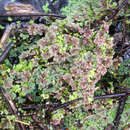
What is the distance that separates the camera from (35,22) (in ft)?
7.91

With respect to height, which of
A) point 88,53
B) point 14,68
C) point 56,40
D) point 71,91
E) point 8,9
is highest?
point 8,9

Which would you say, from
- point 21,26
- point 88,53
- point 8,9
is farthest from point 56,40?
point 8,9

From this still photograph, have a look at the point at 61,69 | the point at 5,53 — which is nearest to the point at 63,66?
the point at 61,69

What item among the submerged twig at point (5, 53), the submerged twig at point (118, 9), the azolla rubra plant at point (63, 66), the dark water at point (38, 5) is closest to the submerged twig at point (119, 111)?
the azolla rubra plant at point (63, 66)

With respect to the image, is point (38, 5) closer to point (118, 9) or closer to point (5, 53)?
point (5, 53)

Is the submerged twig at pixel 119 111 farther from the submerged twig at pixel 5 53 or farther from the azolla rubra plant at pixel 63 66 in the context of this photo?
the submerged twig at pixel 5 53

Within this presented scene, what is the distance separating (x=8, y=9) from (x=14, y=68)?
971 mm

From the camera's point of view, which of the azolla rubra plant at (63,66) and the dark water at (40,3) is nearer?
the azolla rubra plant at (63,66)

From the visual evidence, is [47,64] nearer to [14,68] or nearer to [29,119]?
[14,68]

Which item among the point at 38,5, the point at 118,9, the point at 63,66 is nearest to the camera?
the point at 63,66

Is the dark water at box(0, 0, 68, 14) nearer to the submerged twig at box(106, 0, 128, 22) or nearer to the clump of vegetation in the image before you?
the clump of vegetation

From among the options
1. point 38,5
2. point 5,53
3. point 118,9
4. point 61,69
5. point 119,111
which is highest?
point 38,5

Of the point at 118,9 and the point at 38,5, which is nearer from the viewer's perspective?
the point at 118,9

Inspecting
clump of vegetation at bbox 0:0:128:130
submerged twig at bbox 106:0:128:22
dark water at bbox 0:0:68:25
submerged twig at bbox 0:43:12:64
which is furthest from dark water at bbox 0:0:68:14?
submerged twig at bbox 106:0:128:22
